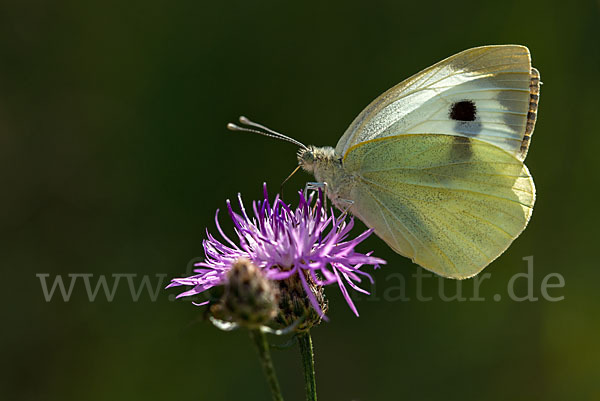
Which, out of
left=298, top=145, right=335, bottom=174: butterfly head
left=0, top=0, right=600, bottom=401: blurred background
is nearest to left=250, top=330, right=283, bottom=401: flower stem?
left=298, top=145, right=335, bottom=174: butterfly head

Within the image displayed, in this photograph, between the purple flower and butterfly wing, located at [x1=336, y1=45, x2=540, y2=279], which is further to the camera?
butterfly wing, located at [x1=336, y1=45, x2=540, y2=279]

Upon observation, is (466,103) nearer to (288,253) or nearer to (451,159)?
(451,159)

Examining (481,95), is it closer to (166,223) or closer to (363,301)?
(363,301)

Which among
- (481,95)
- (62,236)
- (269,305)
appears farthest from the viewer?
(62,236)

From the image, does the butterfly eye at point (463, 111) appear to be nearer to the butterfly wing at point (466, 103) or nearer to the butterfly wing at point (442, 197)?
the butterfly wing at point (466, 103)

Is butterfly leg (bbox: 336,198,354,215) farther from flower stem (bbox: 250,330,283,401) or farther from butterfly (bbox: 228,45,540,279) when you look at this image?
flower stem (bbox: 250,330,283,401)

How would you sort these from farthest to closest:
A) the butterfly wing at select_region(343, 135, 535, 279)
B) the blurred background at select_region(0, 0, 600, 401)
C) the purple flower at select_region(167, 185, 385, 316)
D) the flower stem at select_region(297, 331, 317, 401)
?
1. the blurred background at select_region(0, 0, 600, 401)
2. the butterfly wing at select_region(343, 135, 535, 279)
3. the purple flower at select_region(167, 185, 385, 316)
4. the flower stem at select_region(297, 331, 317, 401)

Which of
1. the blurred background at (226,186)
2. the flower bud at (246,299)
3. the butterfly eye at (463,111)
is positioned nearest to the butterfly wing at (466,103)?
the butterfly eye at (463,111)

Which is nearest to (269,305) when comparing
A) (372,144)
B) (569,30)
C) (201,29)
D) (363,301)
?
(372,144)
